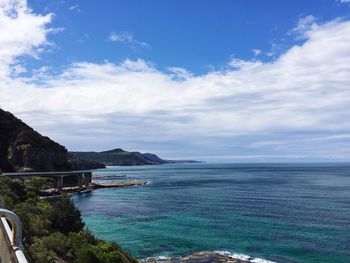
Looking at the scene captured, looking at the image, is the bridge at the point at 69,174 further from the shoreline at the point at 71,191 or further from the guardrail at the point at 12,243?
the guardrail at the point at 12,243

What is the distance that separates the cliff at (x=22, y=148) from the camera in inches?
5684

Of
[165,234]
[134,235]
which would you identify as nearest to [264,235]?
[165,234]

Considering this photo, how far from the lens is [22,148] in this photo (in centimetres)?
14325

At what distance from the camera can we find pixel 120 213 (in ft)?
249

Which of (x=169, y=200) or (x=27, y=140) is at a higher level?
(x=27, y=140)

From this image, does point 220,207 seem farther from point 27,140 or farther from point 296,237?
point 27,140

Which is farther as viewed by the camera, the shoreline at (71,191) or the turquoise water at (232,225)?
the shoreline at (71,191)

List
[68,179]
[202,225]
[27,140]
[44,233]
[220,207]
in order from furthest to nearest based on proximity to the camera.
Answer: [68,179] < [27,140] < [220,207] < [202,225] < [44,233]

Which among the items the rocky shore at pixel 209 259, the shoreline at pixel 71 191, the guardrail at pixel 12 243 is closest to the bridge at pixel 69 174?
the shoreline at pixel 71 191

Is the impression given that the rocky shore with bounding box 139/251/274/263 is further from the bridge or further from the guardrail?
the bridge

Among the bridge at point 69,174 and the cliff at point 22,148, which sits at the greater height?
the cliff at point 22,148

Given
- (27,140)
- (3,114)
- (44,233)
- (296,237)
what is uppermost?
(3,114)

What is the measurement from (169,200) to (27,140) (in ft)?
233

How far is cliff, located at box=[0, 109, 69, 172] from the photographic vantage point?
14438 centimetres
